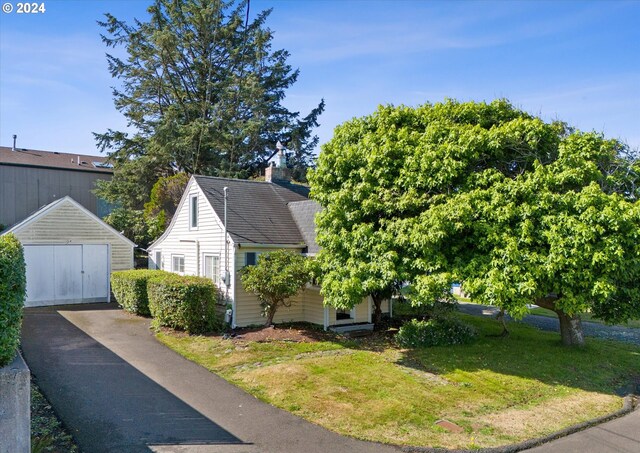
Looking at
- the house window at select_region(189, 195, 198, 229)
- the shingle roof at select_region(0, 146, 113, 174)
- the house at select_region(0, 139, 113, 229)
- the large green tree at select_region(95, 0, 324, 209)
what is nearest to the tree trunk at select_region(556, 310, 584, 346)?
the house window at select_region(189, 195, 198, 229)

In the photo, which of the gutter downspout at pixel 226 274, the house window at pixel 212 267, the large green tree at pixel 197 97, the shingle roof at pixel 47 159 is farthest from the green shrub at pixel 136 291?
the shingle roof at pixel 47 159

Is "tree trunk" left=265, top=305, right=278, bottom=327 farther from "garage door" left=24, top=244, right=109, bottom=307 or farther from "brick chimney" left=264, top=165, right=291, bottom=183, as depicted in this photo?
"garage door" left=24, top=244, right=109, bottom=307

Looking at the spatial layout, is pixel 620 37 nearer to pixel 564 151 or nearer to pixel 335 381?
pixel 564 151

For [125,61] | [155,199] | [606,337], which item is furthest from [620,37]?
[125,61]

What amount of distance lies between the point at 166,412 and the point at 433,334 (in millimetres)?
9024

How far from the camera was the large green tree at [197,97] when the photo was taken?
32.3m

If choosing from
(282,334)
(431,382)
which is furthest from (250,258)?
(431,382)

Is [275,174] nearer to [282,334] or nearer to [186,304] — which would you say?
[186,304]

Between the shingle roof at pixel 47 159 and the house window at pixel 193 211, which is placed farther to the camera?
the shingle roof at pixel 47 159

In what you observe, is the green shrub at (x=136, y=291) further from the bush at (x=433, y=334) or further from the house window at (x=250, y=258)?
the bush at (x=433, y=334)

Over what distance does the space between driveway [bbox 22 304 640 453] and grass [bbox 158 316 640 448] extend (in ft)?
1.61

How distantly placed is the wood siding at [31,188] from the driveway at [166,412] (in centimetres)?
2270

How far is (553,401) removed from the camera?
9.96 metres

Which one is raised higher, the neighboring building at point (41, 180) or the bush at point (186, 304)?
the neighboring building at point (41, 180)
